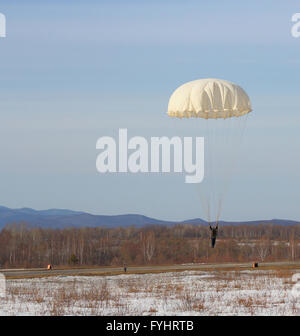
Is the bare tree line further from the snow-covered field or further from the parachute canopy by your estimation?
the snow-covered field

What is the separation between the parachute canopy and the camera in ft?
84.1

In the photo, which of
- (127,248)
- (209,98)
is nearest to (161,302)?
(209,98)

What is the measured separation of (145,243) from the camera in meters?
103

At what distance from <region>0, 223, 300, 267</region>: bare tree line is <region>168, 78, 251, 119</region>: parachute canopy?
61729 millimetres

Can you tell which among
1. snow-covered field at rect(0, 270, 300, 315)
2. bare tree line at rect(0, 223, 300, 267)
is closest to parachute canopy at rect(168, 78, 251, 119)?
snow-covered field at rect(0, 270, 300, 315)

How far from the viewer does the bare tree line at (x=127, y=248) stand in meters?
92.5

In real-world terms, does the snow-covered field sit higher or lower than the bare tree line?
higher

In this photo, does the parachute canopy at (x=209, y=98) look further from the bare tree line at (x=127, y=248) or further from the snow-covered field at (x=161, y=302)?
the bare tree line at (x=127, y=248)

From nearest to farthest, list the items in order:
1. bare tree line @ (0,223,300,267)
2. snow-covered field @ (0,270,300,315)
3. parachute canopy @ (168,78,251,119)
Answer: snow-covered field @ (0,270,300,315) < parachute canopy @ (168,78,251,119) < bare tree line @ (0,223,300,267)

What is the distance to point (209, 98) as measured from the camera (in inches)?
1009

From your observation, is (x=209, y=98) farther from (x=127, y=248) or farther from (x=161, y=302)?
(x=127, y=248)
